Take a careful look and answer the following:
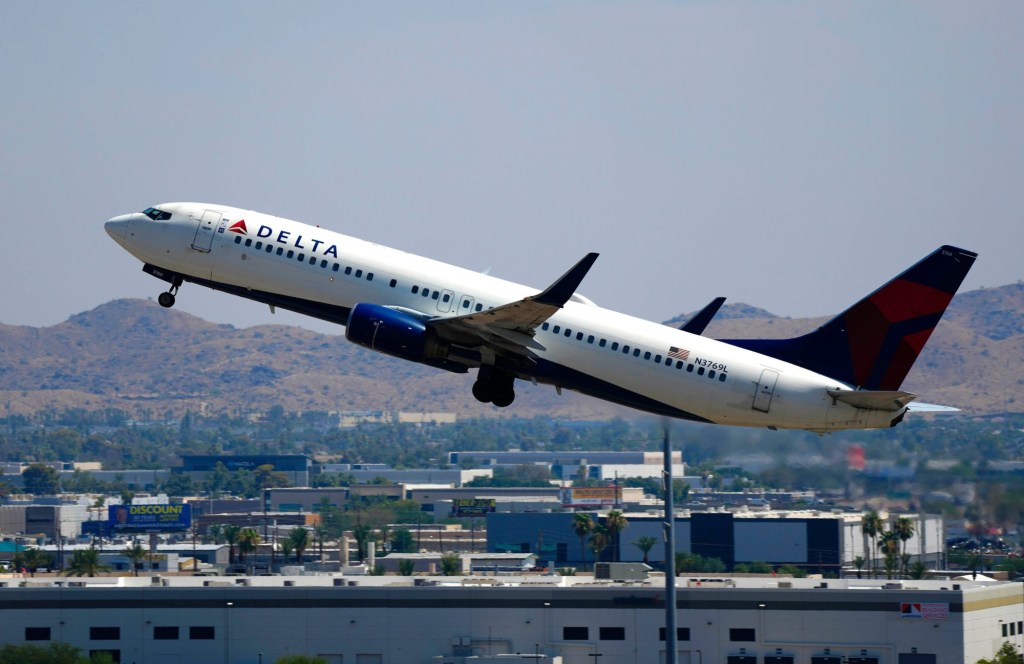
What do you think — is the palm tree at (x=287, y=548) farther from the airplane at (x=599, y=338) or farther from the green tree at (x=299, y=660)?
the airplane at (x=599, y=338)

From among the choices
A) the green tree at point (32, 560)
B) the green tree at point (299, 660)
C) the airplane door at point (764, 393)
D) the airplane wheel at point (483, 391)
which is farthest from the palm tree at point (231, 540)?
the airplane door at point (764, 393)

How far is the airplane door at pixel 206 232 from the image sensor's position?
58000mm

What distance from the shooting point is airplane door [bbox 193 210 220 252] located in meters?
58.0

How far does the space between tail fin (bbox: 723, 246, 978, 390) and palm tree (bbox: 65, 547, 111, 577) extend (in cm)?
8505

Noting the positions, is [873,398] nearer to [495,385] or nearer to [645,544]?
[495,385]

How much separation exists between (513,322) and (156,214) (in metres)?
15.9

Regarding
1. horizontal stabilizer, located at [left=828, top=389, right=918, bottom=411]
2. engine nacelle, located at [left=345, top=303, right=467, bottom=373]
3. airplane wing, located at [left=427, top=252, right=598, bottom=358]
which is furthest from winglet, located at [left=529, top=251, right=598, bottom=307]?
horizontal stabilizer, located at [left=828, top=389, right=918, bottom=411]

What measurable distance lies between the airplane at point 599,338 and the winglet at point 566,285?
0.68 metres

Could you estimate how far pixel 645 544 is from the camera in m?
142

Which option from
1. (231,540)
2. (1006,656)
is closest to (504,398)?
(1006,656)

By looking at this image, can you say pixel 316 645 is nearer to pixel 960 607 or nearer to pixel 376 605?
pixel 376 605

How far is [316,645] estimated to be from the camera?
241 ft

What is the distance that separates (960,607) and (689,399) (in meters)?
25.7

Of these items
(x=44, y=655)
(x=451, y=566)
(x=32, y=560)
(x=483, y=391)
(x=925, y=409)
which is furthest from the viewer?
(x=32, y=560)
